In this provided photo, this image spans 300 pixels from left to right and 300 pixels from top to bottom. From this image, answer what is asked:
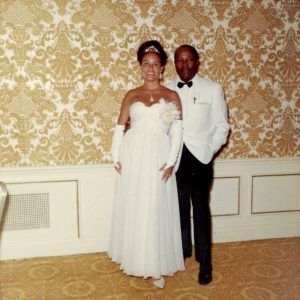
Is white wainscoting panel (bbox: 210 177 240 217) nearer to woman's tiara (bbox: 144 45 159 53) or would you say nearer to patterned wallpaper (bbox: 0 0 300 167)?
patterned wallpaper (bbox: 0 0 300 167)

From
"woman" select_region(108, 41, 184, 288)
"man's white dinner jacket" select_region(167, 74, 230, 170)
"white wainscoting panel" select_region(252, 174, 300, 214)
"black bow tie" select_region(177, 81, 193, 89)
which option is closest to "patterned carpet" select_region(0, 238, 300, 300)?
"woman" select_region(108, 41, 184, 288)

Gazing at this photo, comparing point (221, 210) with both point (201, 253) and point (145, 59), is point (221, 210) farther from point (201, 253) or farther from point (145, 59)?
point (145, 59)

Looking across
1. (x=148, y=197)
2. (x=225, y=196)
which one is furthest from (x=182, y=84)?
(x=225, y=196)

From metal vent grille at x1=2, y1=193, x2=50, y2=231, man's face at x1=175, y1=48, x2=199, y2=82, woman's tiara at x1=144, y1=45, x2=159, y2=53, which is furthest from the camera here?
metal vent grille at x1=2, y1=193, x2=50, y2=231

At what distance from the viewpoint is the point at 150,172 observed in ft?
9.53

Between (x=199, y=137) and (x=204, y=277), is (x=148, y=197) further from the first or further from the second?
(x=204, y=277)

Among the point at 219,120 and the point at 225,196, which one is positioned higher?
the point at 219,120

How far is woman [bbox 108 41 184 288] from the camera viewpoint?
290 centimetres

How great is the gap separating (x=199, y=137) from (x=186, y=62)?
1.89 ft

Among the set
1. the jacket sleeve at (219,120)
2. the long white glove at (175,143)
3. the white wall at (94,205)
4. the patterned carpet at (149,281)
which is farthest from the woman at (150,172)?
the white wall at (94,205)

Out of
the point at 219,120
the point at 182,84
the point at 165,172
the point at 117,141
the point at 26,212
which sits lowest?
the point at 26,212

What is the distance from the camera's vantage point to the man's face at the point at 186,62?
9.96 feet

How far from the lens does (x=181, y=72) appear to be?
3.10m

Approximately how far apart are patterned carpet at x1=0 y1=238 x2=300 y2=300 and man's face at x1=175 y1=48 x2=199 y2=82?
61.4 inches
